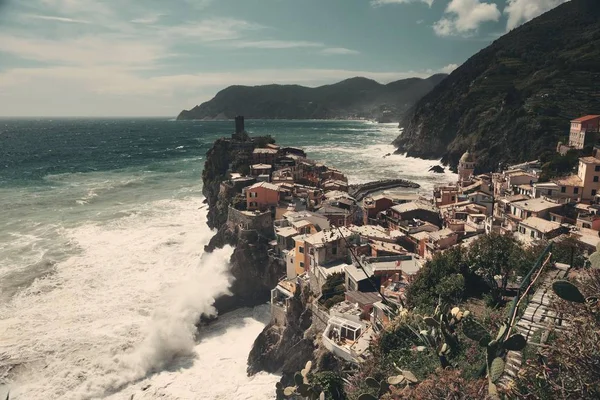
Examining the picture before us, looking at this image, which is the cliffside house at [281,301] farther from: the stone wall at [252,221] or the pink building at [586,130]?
the pink building at [586,130]

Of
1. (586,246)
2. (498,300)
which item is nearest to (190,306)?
(498,300)

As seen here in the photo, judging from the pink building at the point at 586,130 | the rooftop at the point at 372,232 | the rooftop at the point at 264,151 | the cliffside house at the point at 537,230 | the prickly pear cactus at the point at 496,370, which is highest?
the pink building at the point at 586,130

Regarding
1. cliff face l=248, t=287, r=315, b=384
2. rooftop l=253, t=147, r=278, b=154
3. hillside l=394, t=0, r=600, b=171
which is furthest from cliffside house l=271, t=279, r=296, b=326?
hillside l=394, t=0, r=600, b=171

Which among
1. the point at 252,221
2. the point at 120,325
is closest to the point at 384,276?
the point at 252,221

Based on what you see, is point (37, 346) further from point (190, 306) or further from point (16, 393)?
point (190, 306)

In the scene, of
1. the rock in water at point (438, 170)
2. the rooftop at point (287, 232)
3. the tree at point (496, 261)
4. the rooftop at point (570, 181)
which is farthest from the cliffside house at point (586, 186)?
the rock in water at point (438, 170)

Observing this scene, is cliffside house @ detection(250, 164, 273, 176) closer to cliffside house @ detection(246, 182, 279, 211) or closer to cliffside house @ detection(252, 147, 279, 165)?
cliffside house @ detection(252, 147, 279, 165)

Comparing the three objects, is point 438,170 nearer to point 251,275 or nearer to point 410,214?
point 410,214
